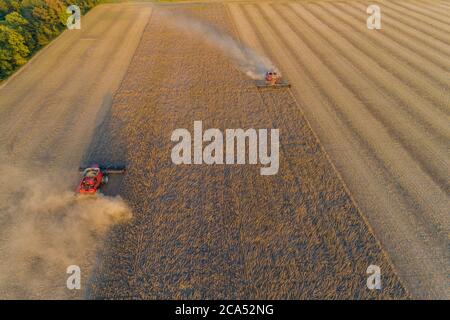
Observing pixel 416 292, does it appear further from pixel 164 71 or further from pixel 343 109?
pixel 164 71

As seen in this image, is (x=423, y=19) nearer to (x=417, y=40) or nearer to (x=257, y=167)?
(x=417, y=40)

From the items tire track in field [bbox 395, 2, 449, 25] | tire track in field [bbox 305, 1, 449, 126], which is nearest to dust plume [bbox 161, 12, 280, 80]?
tire track in field [bbox 305, 1, 449, 126]

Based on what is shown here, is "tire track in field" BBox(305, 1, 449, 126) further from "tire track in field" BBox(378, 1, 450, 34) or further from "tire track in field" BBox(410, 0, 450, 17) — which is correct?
"tire track in field" BBox(410, 0, 450, 17)

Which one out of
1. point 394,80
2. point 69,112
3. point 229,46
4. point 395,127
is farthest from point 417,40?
point 69,112

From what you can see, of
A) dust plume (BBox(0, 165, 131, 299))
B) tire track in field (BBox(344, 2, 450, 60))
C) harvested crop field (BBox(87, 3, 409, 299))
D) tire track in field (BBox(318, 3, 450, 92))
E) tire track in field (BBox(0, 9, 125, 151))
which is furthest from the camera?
tire track in field (BBox(344, 2, 450, 60))

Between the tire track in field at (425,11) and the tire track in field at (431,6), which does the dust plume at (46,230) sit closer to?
the tire track in field at (425,11)
